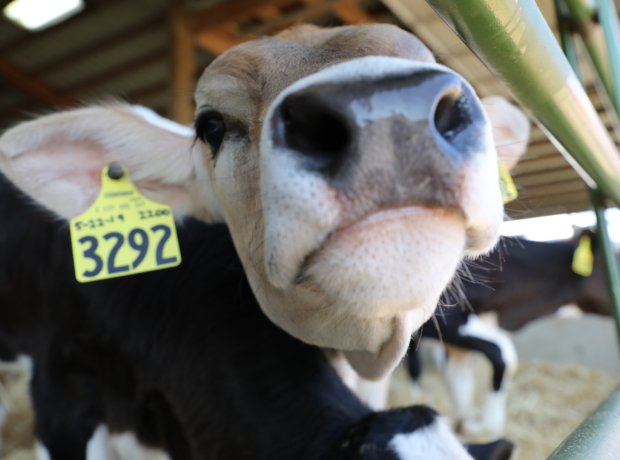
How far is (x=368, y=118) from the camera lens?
763 millimetres

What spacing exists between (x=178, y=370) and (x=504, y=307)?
12.5 ft

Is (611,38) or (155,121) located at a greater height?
(155,121)

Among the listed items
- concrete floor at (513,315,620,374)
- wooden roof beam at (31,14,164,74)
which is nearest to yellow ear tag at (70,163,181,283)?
concrete floor at (513,315,620,374)

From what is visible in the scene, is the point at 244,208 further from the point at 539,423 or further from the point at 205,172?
the point at 539,423

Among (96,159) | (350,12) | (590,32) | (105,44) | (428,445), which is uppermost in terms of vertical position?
(105,44)

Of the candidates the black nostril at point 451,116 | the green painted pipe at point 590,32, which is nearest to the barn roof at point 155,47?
the green painted pipe at point 590,32

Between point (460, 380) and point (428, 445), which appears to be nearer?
point (428, 445)

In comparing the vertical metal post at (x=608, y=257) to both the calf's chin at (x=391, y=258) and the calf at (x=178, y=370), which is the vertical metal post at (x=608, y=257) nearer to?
the calf at (x=178, y=370)

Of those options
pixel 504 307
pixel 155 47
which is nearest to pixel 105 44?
pixel 155 47

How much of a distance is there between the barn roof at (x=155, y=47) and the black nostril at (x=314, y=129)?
3.52 m

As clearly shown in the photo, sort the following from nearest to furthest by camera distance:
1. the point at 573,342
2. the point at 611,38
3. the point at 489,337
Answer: the point at 611,38
the point at 489,337
the point at 573,342

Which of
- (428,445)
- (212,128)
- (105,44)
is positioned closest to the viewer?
(428,445)

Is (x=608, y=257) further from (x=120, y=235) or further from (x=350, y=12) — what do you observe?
(x=350, y=12)

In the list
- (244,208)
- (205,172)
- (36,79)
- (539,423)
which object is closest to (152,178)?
(205,172)
